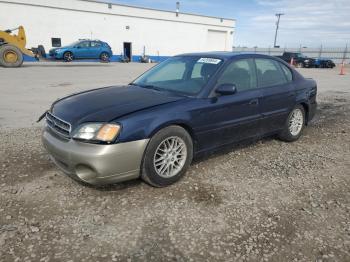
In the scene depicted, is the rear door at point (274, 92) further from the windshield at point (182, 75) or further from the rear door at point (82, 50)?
the rear door at point (82, 50)

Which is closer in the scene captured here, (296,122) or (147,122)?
(147,122)

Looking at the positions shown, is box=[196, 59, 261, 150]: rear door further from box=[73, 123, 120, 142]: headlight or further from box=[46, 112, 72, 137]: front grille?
box=[46, 112, 72, 137]: front grille

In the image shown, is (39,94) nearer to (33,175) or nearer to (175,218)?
(33,175)

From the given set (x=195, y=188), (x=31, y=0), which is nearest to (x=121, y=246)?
(x=195, y=188)

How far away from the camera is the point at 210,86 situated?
4059 mm

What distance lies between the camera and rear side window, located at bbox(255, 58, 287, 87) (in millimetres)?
4812

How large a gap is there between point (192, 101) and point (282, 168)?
1655 millimetres

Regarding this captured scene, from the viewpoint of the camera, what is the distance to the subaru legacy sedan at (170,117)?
3236 millimetres

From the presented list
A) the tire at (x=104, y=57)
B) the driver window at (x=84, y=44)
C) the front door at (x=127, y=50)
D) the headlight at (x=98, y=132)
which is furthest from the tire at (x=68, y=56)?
the headlight at (x=98, y=132)

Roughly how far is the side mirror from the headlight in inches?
56.4

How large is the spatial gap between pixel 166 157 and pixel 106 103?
916 mm

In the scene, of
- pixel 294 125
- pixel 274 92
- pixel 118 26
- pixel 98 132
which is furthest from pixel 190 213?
pixel 118 26

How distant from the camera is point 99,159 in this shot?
3.13 metres

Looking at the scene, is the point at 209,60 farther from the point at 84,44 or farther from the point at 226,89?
the point at 84,44
